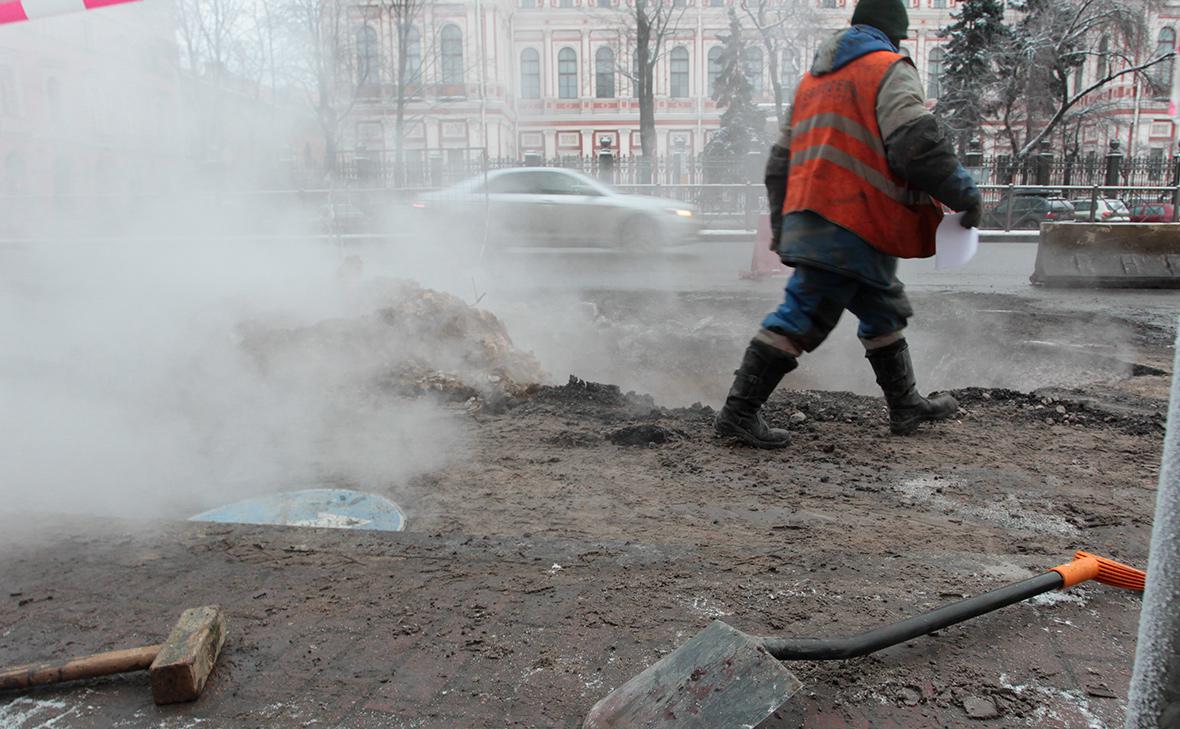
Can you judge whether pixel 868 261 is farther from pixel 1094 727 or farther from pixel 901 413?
pixel 1094 727

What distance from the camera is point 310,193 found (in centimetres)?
999

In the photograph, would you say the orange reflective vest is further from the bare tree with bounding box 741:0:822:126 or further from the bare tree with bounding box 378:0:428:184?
the bare tree with bounding box 741:0:822:126

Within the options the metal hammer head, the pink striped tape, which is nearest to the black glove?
the metal hammer head

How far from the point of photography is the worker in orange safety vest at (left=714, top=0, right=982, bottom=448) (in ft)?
10.0

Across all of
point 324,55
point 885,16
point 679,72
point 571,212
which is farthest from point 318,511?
point 679,72

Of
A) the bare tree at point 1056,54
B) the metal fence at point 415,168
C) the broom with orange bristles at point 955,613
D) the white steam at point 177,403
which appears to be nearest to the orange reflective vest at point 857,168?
the broom with orange bristles at point 955,613

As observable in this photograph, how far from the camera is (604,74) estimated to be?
154ft

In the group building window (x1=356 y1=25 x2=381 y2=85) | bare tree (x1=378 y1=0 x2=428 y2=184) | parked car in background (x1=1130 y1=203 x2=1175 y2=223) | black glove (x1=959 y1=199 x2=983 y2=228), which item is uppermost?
bare tree (x1=378 y1=0 x2=428 y2=184)

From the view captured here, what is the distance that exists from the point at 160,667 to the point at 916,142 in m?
2.91

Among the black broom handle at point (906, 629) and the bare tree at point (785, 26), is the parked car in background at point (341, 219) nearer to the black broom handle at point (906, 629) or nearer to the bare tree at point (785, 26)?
the black broom handle at point (906, 629)

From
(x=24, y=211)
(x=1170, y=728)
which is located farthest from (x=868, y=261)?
(x=24, y=211)

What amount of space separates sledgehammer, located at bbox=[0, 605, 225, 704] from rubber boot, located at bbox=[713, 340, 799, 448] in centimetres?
223

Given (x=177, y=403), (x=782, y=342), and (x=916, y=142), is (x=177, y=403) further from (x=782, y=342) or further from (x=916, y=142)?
(x=916, y=142)

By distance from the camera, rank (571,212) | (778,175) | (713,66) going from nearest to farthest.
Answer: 1. (778,175)
2. (571,212)
3. (713,66)
